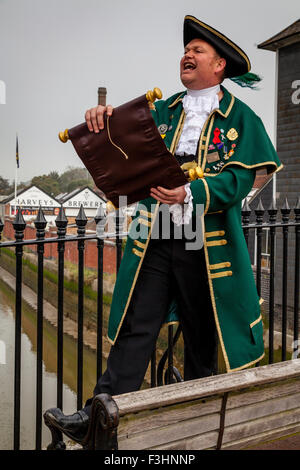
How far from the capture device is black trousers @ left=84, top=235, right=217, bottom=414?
7.04ft

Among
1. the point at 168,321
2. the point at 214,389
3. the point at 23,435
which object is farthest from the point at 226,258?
the point at 23,435

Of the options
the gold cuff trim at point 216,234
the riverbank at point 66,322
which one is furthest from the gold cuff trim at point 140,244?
the riverbank at point 66,322

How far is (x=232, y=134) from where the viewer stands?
212 centimetres

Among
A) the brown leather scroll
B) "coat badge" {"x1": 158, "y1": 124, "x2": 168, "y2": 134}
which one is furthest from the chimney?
the brown leather scroll

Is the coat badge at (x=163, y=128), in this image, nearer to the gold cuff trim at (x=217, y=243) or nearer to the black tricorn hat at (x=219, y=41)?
the black tricorn hat at (x=219, y=41)

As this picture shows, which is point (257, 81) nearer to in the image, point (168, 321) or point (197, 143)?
point (197, 143)

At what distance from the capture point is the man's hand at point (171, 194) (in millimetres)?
1931

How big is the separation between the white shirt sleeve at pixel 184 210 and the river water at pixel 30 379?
7793mm

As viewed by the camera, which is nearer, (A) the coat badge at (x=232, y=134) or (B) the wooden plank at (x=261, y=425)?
(B) the wooden plank at (x=261, y=425)

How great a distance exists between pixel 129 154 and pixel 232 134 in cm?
49

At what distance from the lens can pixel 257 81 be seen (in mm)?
2344

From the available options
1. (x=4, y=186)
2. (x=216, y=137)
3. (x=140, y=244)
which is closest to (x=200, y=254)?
(x=140, y=244)

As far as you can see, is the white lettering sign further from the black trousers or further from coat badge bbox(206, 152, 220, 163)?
the black trousers

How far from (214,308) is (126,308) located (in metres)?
0.40
